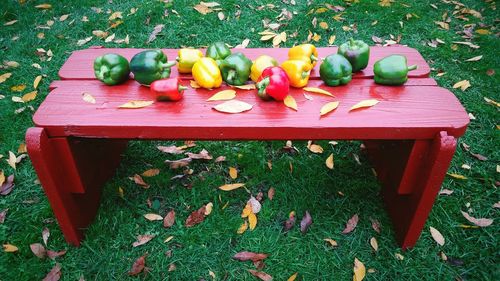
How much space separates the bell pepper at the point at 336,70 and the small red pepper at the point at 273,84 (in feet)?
0.78

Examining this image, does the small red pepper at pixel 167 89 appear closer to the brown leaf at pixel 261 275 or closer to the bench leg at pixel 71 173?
the bench leg at pixel 71 173

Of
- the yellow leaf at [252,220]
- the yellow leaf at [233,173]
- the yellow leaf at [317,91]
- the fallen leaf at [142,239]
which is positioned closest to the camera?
the yellow leaf at [317,91]

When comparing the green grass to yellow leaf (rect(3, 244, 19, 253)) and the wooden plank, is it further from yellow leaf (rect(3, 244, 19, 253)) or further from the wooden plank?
the wooden plank

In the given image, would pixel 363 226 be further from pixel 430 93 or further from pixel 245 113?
pixel 245 113

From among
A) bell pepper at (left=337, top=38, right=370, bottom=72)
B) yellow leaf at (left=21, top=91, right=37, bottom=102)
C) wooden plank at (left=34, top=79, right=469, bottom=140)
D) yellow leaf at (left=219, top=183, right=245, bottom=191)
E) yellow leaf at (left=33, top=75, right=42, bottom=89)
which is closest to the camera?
wooden plank at (left=34, top=79, right=469, bottom=140)

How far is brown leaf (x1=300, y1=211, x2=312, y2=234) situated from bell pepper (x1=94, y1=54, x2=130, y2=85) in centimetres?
142

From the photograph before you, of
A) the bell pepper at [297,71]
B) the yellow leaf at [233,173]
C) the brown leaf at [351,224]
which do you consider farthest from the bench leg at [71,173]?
the brown leaf at [351,224]

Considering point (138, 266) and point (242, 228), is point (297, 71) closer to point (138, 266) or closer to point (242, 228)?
point (242, 228)

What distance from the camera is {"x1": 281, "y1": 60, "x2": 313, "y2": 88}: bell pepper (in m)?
2.15

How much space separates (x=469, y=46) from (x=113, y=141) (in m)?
3.74

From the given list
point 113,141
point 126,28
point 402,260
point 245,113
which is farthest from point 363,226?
point 126,28

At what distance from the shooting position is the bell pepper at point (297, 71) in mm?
2150

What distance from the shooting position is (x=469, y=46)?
428 centimetres

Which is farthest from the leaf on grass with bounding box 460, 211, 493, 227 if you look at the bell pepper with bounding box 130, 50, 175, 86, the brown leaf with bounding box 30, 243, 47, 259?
the brown leaf with bounding box 30, 243, 47, 259
